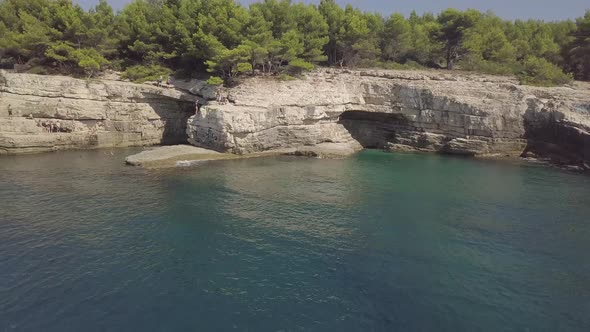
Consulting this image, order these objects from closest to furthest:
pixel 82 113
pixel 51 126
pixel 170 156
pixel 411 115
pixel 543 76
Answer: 1. pixel 170 156
2. pixel 51 126
3. pixel 82 113
4. pixel 411 115
5. pixel 543 76

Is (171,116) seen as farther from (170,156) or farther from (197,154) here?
(170,156)

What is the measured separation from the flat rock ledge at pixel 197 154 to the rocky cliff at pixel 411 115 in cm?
82

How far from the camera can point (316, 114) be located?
4025cm

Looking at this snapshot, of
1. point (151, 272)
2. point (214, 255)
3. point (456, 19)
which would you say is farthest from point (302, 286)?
point (456, 19)

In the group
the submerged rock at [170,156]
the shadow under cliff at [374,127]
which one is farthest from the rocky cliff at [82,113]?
the shadow under cliff at [374,127]

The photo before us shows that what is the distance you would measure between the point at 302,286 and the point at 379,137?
3280cm

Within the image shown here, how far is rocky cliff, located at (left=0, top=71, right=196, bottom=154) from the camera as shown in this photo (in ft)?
123

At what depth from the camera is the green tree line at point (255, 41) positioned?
4219 cm

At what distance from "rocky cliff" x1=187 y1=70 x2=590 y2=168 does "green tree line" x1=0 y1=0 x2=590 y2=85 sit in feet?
14.3

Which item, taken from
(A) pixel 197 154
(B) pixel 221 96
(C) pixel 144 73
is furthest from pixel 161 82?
(A) pixel 197 154

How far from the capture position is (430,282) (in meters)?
15.7

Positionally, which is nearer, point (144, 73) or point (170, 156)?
point (170, 156)

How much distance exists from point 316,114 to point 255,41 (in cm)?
1102

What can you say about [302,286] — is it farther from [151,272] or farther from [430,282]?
[151,272]
